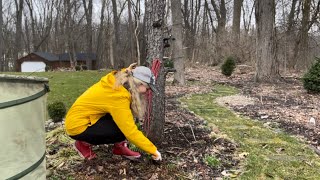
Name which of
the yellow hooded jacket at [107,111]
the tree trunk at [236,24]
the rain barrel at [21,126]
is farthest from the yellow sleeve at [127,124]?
the tree trunk at [236,24]

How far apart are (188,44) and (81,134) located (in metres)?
27.6

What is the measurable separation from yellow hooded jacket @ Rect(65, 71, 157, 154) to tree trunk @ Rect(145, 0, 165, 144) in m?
0.86

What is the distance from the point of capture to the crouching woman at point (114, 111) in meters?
3.74

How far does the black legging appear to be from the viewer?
4.02 metres

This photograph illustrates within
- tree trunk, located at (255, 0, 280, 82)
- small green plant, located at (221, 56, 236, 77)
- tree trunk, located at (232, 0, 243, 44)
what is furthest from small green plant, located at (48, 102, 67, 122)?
tree trunk, located at (232, 0, 243, 44)

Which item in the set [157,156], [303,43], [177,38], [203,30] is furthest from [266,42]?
[203,30]

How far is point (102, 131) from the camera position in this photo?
4.04 meters

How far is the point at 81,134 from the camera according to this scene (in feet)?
13.3

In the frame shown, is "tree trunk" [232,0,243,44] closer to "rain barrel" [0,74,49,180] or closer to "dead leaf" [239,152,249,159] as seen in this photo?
"dead leaf" [239,152,249,159]

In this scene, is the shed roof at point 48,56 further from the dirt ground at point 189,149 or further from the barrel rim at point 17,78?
the barrel rim at point 17,78

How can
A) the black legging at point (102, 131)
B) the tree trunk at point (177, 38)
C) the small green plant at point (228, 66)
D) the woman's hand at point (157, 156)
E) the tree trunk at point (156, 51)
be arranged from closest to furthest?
the woman's hand at point (157, 156) < the black legging at point (102, 131) < the tree trunk at point (156, 51) < the tree trunk at point (177, 38) < the small green plant at point (228, 66)

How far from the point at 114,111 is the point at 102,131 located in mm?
390

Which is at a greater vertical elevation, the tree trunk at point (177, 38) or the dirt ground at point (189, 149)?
the tree trunk at point (177, 38)

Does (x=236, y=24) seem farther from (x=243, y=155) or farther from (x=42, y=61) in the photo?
(x=42, y=61)
